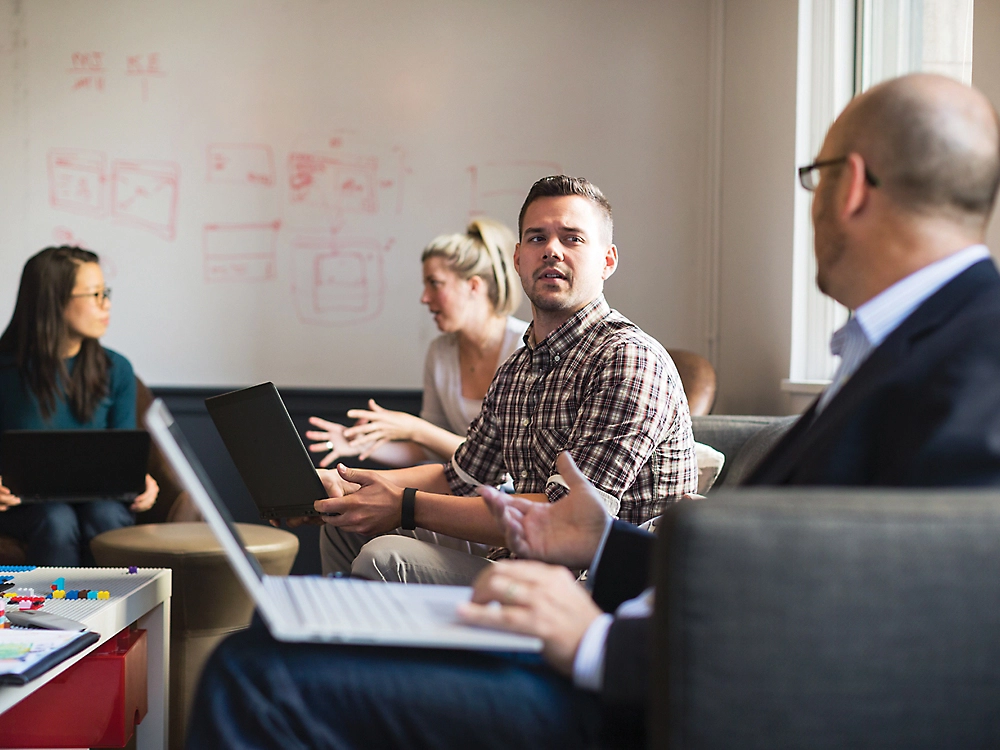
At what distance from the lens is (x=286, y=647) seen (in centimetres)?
88

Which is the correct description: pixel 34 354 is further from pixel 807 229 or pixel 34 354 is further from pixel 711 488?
pixel 807 229

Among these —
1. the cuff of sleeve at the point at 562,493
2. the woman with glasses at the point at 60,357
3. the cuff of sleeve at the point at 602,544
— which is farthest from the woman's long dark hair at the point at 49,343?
the cuff of sleeve at the point at 602,544

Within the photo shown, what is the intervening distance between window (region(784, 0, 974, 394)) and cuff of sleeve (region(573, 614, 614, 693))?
5.98 ft

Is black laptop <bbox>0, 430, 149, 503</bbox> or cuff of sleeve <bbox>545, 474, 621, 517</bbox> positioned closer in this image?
cuff of sleeve <bbox>545, 474, 621, 517</bbox>

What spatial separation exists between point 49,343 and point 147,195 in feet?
3.19

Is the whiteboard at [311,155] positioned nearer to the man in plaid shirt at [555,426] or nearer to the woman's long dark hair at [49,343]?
the woman's long dark hair at [49,343]

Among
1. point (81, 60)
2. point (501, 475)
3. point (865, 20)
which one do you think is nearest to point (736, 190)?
point (865, 20)

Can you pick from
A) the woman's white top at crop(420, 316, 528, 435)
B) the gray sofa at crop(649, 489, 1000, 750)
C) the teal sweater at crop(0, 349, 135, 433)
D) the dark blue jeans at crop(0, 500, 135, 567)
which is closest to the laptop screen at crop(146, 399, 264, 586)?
the gray sofa at crop(649, 489, 1000, 750)

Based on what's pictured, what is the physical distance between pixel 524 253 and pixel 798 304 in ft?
4.03

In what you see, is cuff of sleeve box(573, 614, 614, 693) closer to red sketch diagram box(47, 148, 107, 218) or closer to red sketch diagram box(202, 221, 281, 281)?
red sketch diagram box(202, 221, 281, 281)

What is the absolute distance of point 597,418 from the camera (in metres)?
1.55

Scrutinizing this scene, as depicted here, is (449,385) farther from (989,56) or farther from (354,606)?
(354,606)

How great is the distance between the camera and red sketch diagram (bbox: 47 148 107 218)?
3.52m

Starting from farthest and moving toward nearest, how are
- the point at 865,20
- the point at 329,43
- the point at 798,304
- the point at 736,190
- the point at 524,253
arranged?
the point at 329,43 → the point at 736,190 → the point at 798,304 → the point at 865,20 → the point at 524,253
